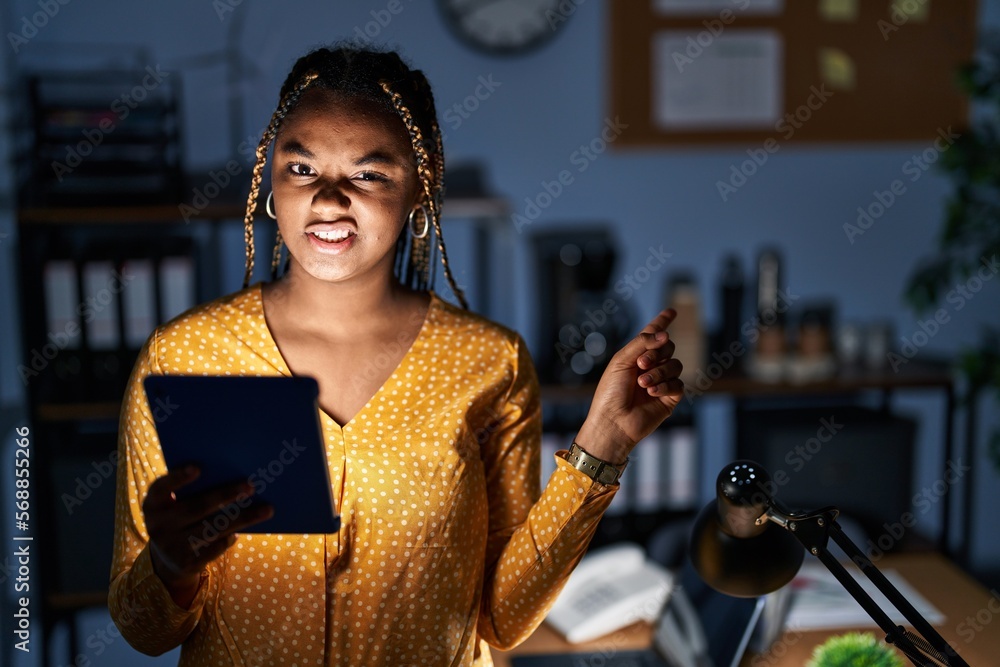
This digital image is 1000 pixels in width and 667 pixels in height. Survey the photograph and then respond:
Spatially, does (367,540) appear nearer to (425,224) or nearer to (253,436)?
(253,436)

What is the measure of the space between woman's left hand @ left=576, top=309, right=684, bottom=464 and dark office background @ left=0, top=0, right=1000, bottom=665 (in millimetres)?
1598

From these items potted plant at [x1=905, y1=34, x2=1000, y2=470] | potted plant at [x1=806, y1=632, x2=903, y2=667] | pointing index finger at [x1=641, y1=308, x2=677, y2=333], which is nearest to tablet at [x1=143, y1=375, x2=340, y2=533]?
pointing index finger at [x1=641, y1=308, x2=677, y2=333]

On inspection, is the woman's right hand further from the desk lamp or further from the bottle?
the bottle

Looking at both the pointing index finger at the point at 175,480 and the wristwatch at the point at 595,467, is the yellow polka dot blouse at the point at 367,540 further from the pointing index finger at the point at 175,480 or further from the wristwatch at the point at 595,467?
the pointing index finger at the point at 175,480

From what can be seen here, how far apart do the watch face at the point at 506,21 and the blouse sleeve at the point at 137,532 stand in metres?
1.90

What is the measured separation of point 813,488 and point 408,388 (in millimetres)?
1969

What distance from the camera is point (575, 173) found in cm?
292

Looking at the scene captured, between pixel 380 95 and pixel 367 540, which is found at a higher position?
pixel 380 95

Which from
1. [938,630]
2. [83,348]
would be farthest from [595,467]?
[83,348]

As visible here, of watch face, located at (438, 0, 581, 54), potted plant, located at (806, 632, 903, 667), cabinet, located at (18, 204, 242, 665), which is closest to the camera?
potted plant, located at (806, 632, 903, 667)

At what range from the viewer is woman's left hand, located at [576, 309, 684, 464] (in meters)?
1.08

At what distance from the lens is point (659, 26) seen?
286cm

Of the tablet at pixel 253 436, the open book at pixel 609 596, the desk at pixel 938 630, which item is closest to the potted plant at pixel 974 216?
the desk at pixel 938 630

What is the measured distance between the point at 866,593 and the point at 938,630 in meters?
0.86
